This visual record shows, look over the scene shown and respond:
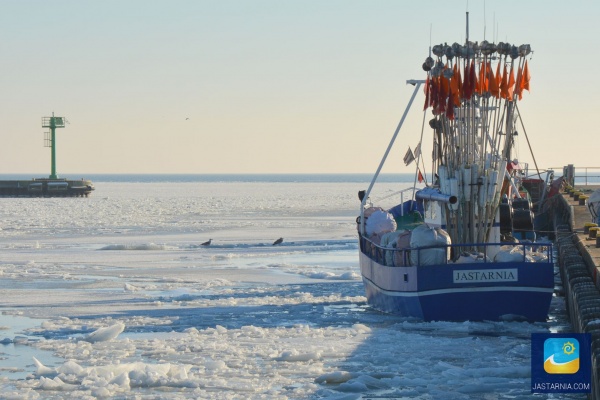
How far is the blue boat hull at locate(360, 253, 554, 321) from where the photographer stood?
19.3 m

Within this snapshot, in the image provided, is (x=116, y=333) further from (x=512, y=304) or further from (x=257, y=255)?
(x=257, y=255)

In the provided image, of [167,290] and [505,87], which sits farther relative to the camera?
[167,290]

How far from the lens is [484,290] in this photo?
1944 cm

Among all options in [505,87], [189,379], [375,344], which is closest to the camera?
[189,379]

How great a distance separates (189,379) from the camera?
14.6 m

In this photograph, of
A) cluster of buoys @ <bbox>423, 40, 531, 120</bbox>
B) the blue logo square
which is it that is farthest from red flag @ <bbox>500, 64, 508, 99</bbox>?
the blue logo square

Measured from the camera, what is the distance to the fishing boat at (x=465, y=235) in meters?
19.5

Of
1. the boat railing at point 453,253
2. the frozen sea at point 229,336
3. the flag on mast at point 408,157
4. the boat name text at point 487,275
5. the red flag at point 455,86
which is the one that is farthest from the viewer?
the flag on mast at point 408,157

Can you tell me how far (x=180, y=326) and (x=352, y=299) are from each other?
5.40 metres

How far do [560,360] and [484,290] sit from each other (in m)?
8.59

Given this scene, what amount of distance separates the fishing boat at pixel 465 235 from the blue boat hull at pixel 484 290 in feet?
0.05

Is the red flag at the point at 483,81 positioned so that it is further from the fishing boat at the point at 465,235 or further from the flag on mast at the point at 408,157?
the flag on mast at the point at 408,157

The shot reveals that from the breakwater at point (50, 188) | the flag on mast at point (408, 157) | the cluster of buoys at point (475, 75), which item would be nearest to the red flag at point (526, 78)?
Answer: the cluster of buoys at point (475, 75)

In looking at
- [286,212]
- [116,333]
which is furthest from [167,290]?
[286,212]
